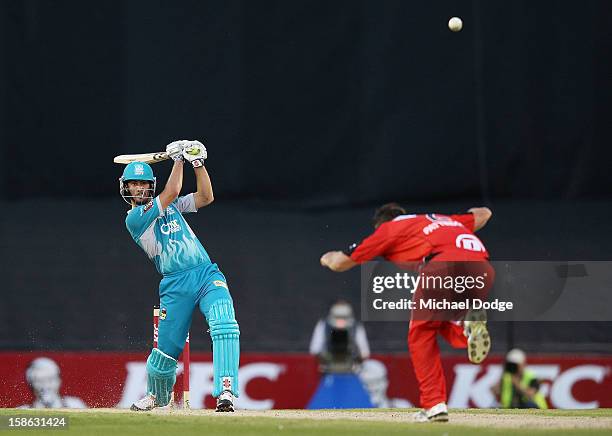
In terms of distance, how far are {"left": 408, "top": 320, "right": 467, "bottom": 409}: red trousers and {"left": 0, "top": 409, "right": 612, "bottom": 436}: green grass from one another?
0.21 m

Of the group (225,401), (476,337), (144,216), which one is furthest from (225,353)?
(476,337)

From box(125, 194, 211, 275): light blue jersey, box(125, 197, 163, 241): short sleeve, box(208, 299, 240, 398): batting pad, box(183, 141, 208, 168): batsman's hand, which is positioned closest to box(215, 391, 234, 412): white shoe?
box(208, 299, 240, 398): batting pad

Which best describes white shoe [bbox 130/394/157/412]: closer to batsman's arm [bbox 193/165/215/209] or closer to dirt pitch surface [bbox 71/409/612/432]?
dirt pitch surface [bbox 71/409/612/432]

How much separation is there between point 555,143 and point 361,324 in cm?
271

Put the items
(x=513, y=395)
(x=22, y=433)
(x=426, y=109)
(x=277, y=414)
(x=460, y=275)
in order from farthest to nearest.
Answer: (x=426, y=109)
(x=513, y=395)
(x=277, y=414)
(x=460, y=275)
(x=22, y=433)

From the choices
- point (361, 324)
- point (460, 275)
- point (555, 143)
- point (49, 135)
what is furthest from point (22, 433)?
point (555, 143)

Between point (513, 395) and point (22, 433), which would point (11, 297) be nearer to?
point (513, 395)

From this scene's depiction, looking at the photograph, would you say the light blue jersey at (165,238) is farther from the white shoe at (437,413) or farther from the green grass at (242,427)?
the white shoe at (437,413)

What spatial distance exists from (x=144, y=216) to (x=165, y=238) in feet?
0.70

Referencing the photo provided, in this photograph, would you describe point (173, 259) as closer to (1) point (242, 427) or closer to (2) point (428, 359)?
(1) point (242, 427)

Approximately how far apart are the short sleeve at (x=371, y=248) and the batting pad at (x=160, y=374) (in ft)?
5.01

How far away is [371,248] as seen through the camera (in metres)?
7.86

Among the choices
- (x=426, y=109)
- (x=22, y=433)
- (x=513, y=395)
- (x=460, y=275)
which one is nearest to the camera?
(x=22, y=433)

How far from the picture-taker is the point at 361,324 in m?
12.6
